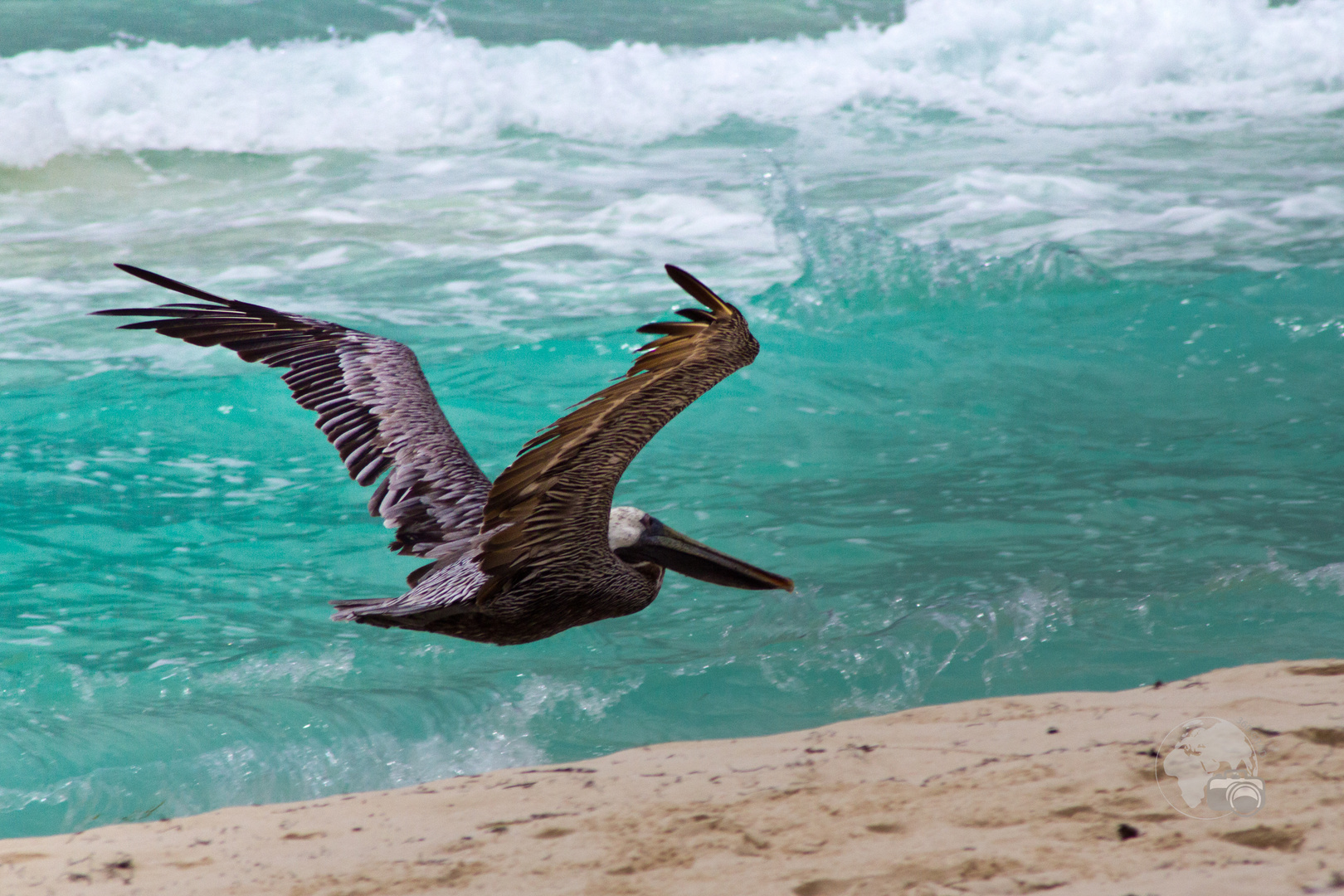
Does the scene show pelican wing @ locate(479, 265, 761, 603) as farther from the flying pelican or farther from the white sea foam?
the white sea foam

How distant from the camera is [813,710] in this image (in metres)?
5.89

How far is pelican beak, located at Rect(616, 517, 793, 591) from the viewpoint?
298 cm

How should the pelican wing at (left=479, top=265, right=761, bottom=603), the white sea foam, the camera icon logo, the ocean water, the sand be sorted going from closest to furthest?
1. the pelican wing at (left=479, top=265, right=761, bottom=603)
2. the sand
3. the camera icon logo
4. the ocean water
5. the white sea foam

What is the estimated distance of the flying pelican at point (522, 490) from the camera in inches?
95.8

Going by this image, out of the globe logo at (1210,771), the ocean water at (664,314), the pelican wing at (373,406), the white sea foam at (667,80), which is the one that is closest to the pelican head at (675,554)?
the pelican wing at (373,406)

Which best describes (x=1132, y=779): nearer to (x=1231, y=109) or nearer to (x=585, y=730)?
(x=585, y=730)

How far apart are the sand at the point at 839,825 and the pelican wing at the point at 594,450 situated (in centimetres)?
98

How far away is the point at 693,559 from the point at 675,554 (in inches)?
2.0

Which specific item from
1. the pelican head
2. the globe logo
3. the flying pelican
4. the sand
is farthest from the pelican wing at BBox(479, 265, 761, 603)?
the globe logo

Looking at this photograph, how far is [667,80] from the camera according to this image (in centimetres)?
1983

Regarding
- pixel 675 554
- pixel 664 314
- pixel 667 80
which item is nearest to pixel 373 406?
pixel 675 554

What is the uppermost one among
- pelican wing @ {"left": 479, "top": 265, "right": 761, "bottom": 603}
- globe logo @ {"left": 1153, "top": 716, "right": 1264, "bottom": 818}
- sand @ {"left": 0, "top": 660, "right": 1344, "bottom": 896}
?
pelican wing @ {"left": 479, "top": 265, "right": 761, "bottom": 603}

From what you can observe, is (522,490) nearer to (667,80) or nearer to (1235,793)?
(1235,793)

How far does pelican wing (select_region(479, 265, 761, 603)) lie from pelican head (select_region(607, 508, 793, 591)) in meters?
0.23
